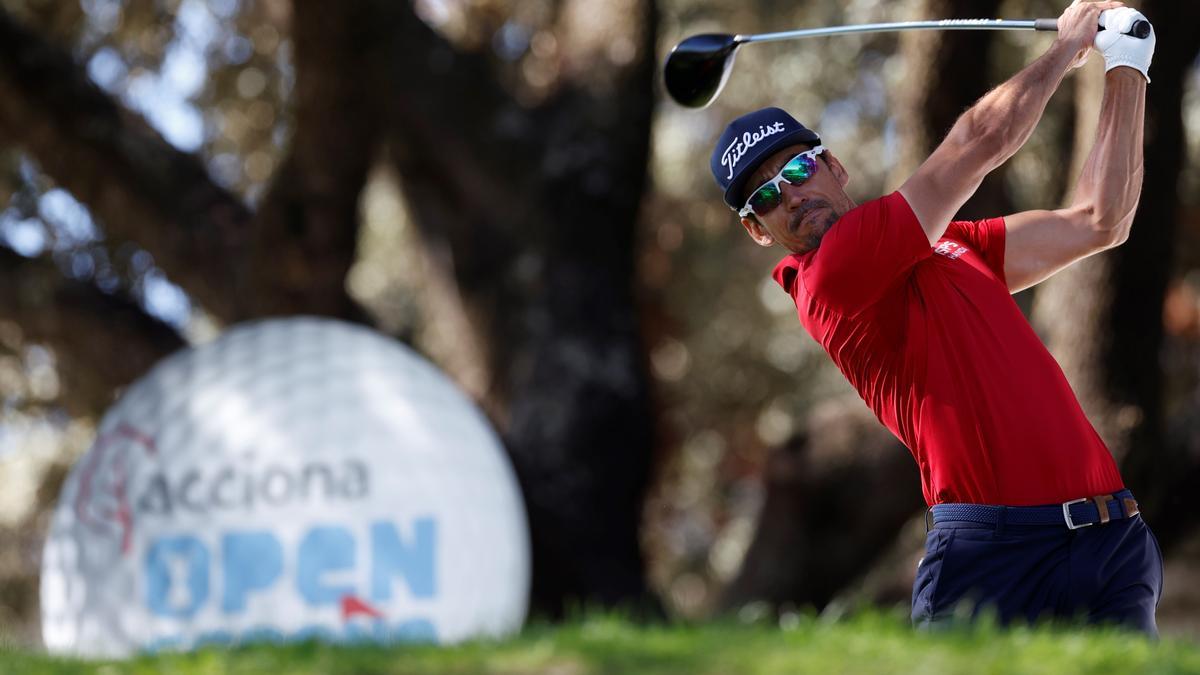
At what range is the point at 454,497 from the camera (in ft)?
22.0

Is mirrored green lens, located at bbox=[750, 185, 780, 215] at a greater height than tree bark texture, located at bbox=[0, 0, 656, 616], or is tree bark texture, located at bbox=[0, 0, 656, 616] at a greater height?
tree bark texture, located at bbox=[0, 0, 656, 616]

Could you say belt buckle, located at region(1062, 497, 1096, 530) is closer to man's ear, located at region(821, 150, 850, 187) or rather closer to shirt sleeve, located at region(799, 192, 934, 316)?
shirt sleeve, located at region(799, 192, 934, 316)

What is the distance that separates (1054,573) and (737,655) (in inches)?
50.7

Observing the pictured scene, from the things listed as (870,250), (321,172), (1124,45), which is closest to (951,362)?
(870,250)

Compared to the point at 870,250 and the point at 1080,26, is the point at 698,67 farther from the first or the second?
the point at 870,250

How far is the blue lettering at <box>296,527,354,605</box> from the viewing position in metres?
6.36

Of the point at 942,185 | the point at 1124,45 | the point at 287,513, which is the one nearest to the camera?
the point at 942,185

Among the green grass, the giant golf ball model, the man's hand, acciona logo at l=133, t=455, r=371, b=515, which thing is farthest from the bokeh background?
the green grass

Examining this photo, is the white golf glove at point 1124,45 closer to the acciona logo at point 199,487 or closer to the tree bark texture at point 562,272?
the acciona logo at point 199,487

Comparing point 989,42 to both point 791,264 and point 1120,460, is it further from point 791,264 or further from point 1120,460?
point 791,264

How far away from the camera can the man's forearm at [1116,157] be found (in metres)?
4.04

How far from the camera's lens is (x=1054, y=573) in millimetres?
3695

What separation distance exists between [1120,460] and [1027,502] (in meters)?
4.54

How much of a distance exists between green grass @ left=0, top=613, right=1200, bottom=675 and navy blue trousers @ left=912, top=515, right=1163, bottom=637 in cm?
45
